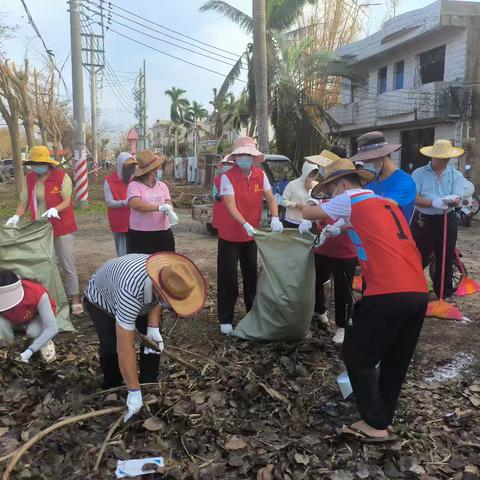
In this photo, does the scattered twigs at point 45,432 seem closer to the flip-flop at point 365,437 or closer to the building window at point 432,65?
the flip-flop at point 365,437

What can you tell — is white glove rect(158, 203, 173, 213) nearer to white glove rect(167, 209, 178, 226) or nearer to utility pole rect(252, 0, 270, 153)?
white glove rect(167, 209, 178, 226)

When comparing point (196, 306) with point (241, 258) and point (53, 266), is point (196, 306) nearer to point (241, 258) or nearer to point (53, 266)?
point (241, 258)

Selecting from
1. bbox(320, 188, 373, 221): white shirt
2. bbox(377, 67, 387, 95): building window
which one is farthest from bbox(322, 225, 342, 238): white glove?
bbox(377, 67, 387, 95): building window

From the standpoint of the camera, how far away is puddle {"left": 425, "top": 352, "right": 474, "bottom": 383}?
11.0ft

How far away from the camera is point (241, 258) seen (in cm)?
416

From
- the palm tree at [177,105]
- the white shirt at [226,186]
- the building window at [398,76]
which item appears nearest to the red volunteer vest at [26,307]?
the white shirt at [226,186]

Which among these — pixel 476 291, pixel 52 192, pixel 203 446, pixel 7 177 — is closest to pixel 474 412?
pixel 203 446

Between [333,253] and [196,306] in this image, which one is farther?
[333,253]

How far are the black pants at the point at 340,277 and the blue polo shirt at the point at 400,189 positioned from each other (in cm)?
57

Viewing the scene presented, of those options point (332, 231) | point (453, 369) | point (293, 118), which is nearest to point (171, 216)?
point (332, 231)

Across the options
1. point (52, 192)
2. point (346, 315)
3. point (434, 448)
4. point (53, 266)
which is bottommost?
point (434, 448)

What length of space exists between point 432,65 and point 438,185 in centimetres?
1504

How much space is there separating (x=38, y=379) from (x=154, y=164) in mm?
1852

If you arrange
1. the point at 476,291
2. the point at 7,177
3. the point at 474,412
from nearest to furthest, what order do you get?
the point at 474,412 → the point at 476,291 → the point at 7,177
